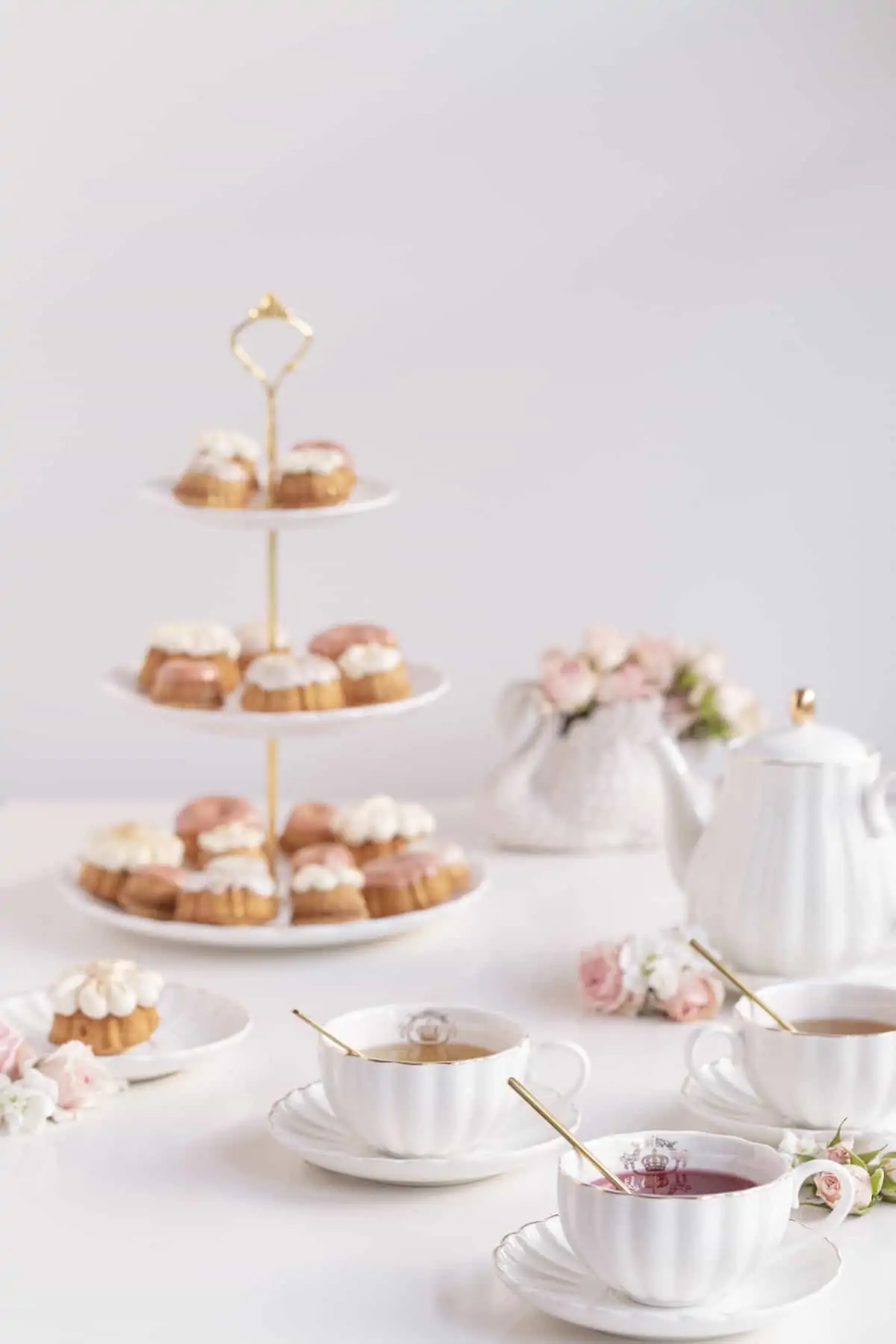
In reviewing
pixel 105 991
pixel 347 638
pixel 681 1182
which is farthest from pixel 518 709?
pixel 681 1182

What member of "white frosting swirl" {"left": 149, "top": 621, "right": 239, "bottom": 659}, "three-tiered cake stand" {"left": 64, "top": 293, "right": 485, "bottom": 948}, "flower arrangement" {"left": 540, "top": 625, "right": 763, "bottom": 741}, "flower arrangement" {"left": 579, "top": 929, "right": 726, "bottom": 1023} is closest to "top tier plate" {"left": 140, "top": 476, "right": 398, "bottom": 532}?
"three-tiered cake stand" {"left": 64, "top": 293, "right": 485, "bottom": 948}

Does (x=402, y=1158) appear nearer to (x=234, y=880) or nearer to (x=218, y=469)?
(x=234, y=880)

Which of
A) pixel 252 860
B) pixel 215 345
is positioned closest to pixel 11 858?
pixel 252 860

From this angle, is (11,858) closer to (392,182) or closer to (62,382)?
(62,382)

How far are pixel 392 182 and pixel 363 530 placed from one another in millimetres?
479

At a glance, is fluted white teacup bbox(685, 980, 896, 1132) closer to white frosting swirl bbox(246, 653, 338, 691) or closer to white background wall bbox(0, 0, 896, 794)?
white frosting swirl bbox(246, 653, 338, 691)

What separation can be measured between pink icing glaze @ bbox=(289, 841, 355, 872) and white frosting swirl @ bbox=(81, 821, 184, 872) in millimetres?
116

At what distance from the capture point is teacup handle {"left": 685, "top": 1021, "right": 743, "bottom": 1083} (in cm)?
129

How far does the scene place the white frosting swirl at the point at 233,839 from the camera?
1.94m

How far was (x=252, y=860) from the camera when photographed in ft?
6.19

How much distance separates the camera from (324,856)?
Result: 1916mm

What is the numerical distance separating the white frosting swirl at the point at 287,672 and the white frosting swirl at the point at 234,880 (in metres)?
0.17

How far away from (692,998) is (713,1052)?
8 centimetres

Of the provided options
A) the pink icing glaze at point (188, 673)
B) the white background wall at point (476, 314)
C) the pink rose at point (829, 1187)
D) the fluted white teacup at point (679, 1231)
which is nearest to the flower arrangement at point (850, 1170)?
the pink rose at point (829, 1187)
